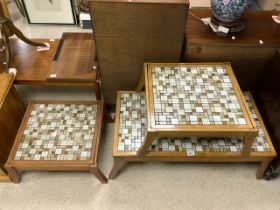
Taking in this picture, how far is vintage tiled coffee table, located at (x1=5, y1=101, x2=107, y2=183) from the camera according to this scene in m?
1.33

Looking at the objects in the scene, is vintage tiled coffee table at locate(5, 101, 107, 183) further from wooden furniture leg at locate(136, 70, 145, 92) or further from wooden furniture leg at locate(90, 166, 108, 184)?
wooden furniture leg at locate(136, 70, 145, 92)

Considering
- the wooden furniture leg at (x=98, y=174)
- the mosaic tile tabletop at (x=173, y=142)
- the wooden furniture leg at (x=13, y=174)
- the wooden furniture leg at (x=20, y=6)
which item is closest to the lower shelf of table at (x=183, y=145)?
the mosaic tile tabletop at (x=173, y=142)

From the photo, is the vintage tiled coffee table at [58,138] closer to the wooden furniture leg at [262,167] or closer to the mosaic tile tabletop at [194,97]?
the mosaic tile tabletop at [194,97]

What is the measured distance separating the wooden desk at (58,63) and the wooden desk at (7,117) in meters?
0.13

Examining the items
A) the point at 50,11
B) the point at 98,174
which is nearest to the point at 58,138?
the point at 98,174

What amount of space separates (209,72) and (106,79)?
64cm

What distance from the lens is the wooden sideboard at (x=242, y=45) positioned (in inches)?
54.7

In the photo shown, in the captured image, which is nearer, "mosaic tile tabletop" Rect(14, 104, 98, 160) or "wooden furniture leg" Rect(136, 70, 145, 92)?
"mosaic tile tabletop" Rect(14, 104, 98, 160)

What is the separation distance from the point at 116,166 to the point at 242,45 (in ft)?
3.30

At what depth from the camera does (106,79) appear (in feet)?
5.11

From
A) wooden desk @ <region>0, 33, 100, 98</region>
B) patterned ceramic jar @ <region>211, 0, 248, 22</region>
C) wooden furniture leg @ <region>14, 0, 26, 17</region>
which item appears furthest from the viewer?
wooden furniture leg @ <region>14, 0, 26, 17</region>

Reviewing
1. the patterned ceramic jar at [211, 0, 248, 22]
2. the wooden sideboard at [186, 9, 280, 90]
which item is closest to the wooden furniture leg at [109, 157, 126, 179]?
the wooden sideboard at [186, 9, 280, 90]

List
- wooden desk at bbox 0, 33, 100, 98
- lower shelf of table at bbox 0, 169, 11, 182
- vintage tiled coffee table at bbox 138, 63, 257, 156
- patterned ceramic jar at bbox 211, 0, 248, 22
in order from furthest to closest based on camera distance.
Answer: wooden desk at bbox 0, 33, 100, 98, lower shelf of table at bbox 0, 169, 11, 182, patterned ceramic jar at bbox 211, 0, 248, 22, vintage tiled coffee table at bbox 138, 63, 257, 156

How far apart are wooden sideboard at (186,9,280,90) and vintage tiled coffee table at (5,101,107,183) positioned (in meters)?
0.72
